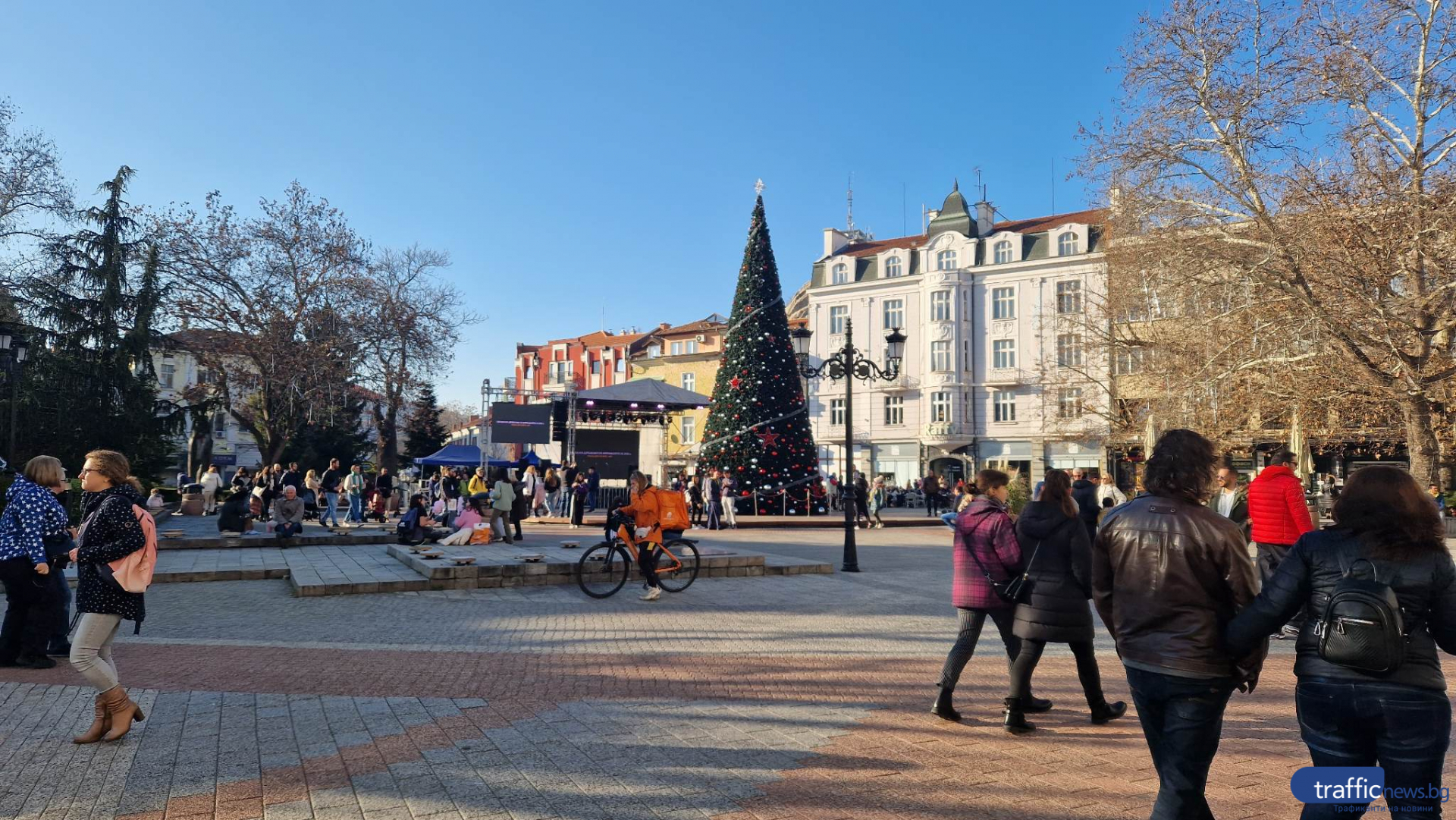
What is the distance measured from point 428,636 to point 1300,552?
24.1 feet

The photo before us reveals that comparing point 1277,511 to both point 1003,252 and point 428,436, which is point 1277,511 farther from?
point 428,436

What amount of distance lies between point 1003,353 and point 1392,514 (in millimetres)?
48977

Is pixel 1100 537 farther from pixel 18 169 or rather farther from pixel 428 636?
pixel 18 169

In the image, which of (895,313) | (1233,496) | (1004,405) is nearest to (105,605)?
(1233,496)

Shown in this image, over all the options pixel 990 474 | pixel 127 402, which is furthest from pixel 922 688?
pixel 127 402

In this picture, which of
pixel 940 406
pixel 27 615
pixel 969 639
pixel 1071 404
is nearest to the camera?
pixel 969 639

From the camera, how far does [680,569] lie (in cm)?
1156

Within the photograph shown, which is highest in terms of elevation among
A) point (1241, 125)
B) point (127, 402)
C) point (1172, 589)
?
point (1241, 125)

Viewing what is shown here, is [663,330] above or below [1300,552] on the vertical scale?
above

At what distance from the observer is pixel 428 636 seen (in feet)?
27.7

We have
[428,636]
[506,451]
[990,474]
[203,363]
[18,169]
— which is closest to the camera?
[990,474]

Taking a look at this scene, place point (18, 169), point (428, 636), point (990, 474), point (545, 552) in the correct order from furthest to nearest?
point (18, 169) → point (545, 552) → point (428, 636) → point (990, 474)

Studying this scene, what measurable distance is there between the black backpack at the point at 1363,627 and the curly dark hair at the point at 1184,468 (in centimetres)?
58

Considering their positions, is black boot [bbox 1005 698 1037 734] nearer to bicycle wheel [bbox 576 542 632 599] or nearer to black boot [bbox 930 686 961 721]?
black boot [bbox 930 686 961 721]
